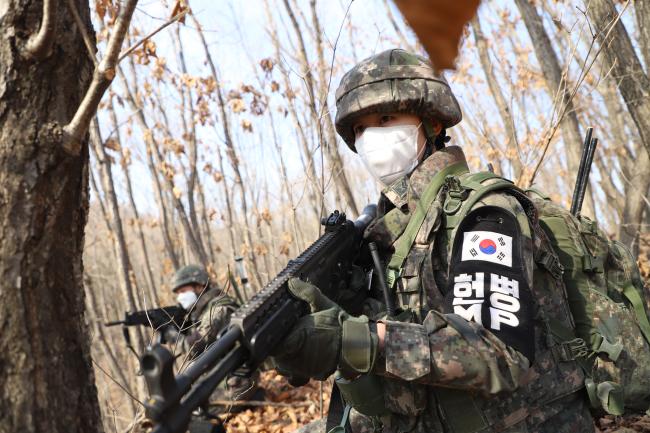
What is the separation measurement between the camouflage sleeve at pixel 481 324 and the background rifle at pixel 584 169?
1438 millimetres

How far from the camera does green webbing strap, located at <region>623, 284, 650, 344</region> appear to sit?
2383 mm

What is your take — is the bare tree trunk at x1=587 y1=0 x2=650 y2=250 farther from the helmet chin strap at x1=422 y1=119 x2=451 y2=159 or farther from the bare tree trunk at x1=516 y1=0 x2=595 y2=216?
the helmet chin strap at x1=422 y1=119 x2=451 y2=159

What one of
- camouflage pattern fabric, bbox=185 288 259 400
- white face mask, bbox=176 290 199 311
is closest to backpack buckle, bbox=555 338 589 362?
camouflage pattern fabric, bbox=185 288 259 400

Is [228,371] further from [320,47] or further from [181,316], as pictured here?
[181,316]

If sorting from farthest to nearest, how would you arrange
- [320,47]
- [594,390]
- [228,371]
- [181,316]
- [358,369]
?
1. [181,316]
2. [320,47]
3. [594,390]
4. [358,369]
5. [228,371]

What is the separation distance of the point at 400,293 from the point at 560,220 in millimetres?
794

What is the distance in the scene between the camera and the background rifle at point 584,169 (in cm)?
309

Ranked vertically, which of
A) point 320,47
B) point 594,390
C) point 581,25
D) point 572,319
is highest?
point 320,47

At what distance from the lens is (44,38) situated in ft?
5.74

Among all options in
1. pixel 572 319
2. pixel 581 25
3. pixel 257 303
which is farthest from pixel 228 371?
pixel 581 25

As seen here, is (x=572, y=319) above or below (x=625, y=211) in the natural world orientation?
below

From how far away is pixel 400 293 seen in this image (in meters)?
2.16

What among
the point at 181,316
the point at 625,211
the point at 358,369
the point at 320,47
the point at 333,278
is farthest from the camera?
the point at 181,316

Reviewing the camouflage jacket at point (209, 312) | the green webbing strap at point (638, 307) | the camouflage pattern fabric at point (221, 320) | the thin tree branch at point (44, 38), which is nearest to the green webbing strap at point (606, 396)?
the green webbing strap at point (638, 307)
